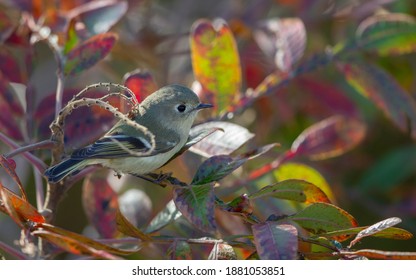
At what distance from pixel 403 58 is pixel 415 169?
520 millimetres

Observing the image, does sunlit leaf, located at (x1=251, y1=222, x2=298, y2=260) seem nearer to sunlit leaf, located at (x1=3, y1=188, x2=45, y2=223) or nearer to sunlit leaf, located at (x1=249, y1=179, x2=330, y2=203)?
sunlit leaf, located at (x1=249, y1=179, x2=330, y2=203)

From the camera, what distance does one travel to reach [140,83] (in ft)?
6.14

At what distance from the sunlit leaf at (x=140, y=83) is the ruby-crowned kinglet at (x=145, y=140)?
0.13 feet

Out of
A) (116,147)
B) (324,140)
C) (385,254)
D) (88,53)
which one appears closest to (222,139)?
(116,147)

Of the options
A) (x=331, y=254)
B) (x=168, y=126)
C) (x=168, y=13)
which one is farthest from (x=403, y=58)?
(x=331, y=254)

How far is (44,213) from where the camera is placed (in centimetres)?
155

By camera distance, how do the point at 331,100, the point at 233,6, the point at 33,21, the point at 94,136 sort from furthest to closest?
the point at 233,6, the point at 331,100, the point at 33,21, the point at 94,136

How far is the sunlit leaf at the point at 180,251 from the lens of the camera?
4.76 ft

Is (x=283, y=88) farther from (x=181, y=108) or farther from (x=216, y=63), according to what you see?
(x=216, y=63)

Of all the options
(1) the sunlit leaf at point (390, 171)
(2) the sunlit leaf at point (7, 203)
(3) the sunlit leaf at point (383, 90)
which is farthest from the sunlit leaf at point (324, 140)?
(2) the sunlit leaf at point (7, 203)

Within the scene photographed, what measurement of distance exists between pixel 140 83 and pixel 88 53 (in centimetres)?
17

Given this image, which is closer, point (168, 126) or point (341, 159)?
point (168, 126)
